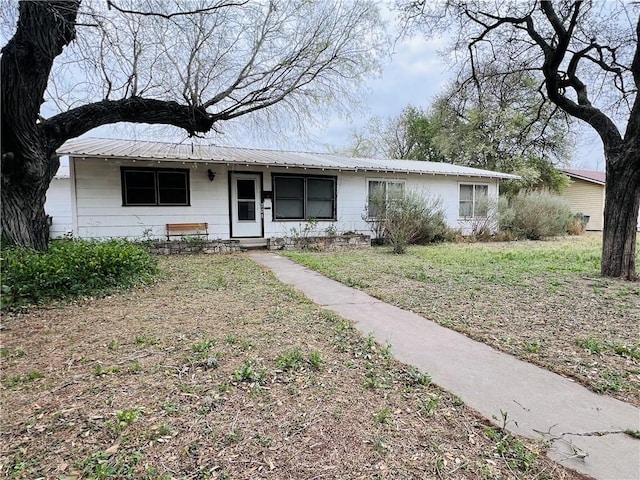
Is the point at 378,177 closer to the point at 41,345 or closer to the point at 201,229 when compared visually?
the point at 201,229

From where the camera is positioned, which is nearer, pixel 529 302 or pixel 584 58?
pixel 529 302

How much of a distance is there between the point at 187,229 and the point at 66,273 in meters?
5.81

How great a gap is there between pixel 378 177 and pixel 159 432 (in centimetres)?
1239

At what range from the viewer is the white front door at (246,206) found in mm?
11758

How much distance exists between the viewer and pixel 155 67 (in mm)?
7848

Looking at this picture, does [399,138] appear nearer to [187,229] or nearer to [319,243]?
[319,243]

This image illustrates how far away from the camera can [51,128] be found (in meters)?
6.88

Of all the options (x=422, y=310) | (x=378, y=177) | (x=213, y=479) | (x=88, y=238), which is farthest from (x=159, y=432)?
(x=378, y=177)

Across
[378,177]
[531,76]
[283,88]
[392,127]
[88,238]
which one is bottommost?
[88,238]

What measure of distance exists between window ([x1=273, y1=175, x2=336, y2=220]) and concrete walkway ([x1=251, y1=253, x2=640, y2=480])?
8.22m

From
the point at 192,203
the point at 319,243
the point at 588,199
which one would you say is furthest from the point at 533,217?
the point at 192,203

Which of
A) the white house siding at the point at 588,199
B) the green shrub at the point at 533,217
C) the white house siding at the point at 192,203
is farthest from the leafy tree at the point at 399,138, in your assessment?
the white house siding at the point at 192,203

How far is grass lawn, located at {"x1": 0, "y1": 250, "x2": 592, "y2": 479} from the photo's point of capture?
196 cm

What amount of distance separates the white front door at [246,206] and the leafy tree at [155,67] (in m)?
2.81
